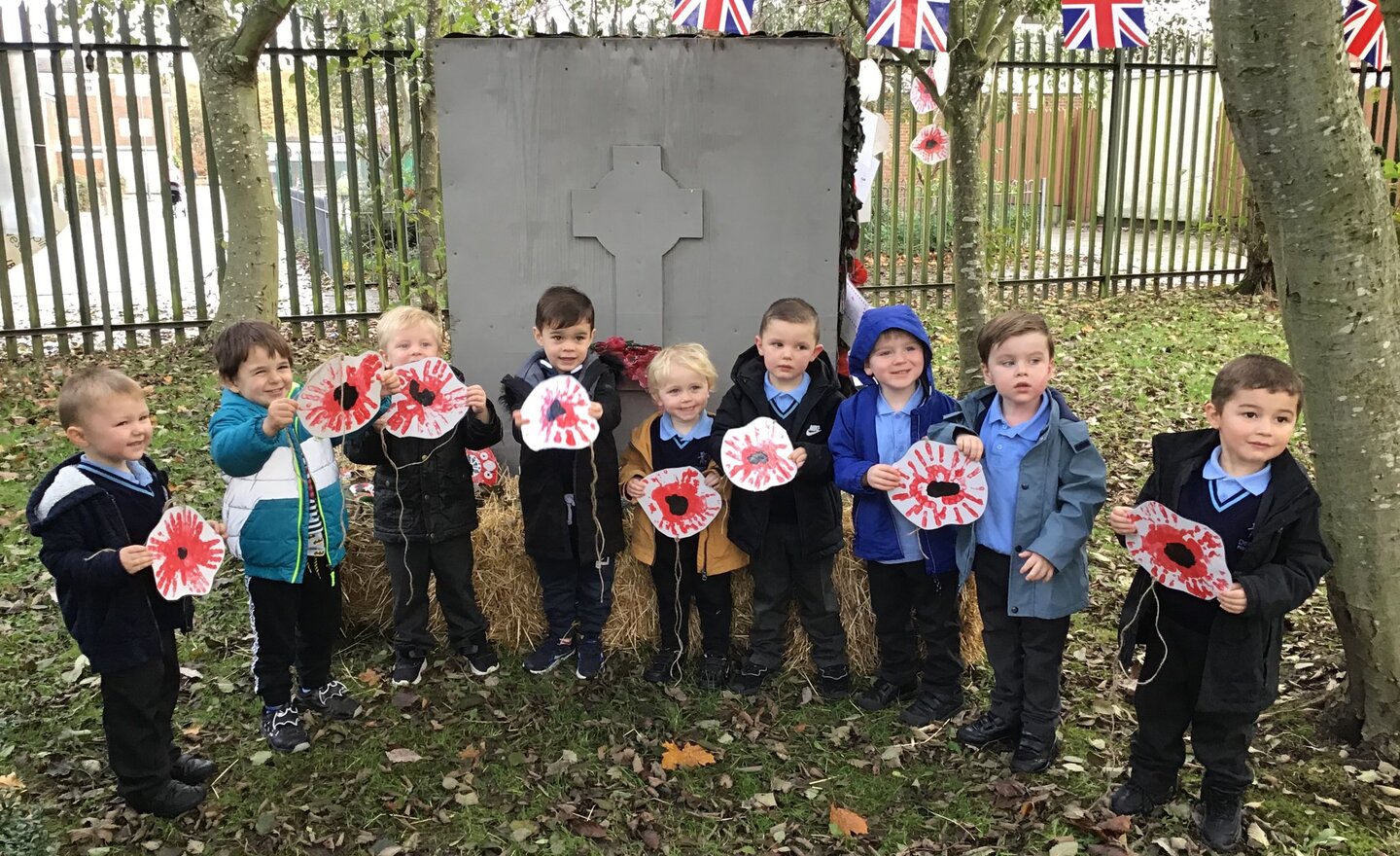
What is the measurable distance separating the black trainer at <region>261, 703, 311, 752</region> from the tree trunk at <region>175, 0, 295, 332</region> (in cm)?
501

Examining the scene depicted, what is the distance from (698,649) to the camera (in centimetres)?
409

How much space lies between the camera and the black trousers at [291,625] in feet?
11.4

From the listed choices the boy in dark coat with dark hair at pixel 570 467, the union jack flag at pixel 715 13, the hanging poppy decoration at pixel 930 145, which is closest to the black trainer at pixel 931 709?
the boy in dark coat with dark hair at pixel 570 467

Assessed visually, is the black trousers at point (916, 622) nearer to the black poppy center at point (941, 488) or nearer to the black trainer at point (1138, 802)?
the black poppy center at point (941, 488)

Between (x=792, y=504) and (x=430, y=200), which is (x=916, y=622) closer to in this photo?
(x=792, y=504)

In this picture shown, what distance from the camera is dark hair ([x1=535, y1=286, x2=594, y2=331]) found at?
374 cm

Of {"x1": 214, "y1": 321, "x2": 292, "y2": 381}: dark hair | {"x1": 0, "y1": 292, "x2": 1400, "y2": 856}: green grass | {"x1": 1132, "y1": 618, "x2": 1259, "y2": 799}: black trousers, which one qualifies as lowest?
{"x1": 0, "y1": 292, "x2": 1400, "y2": 856}: green grass

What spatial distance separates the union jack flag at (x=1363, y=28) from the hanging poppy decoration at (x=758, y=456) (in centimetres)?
762

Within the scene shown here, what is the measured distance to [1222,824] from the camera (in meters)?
2.94

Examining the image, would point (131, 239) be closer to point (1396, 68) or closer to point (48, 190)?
point (48, 190)

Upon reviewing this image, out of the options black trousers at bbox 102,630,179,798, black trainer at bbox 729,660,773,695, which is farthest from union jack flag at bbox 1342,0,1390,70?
black trousers at bbox 102,630,179,798

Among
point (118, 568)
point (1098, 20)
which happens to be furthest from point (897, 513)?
point (1098, 20)

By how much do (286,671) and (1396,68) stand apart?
4364 millimetres

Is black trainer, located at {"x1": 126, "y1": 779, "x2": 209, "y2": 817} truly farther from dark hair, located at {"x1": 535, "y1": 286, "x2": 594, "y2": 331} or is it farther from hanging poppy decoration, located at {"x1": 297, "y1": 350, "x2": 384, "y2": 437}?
dark hair, located at {"x1": 535, "y1": 286, "x2": 594, "y2": 331}
